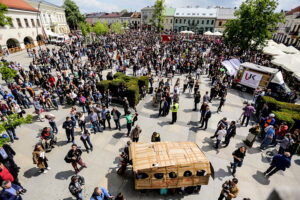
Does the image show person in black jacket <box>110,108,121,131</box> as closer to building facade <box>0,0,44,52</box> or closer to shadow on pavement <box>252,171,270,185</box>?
shadow on pavement <box>252,171,270,185</box>

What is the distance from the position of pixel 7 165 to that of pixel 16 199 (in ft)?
6.12

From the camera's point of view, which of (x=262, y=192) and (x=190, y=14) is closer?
(x=262, y=192)

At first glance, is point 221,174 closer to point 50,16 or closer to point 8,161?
point 8,161

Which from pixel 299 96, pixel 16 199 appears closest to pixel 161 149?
pixel 16 199

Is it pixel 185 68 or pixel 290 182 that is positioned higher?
pixel 185 68

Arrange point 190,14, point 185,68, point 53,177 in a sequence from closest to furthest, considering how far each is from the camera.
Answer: point 53,177 → point 185,68 → point 190,14

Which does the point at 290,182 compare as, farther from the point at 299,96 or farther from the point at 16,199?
the point at 299,96

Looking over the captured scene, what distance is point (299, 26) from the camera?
38.4m

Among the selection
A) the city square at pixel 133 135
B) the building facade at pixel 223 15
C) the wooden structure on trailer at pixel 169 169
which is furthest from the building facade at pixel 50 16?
the building facade at pixel 223 15

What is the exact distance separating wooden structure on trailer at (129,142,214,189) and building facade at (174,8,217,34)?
68956 mm

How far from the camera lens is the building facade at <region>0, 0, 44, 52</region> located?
89.5ft

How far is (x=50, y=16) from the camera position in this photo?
42.7 m

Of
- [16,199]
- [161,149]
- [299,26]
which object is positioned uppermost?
[299,26]

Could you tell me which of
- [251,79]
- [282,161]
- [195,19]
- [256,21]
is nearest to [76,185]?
[282,161]
